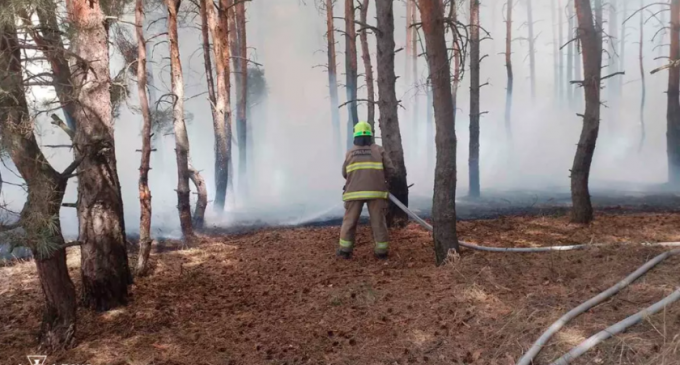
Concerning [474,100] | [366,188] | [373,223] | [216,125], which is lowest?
[373,223]

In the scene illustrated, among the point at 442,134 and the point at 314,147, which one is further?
the point at 314,147

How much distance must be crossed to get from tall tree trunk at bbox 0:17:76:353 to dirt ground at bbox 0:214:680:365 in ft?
1.01

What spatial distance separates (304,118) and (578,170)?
20755mm

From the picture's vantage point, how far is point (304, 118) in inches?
1090

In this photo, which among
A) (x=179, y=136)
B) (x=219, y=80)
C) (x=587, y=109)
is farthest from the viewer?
→ (x=219, y=80)

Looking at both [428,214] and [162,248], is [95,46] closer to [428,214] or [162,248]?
[162,248]

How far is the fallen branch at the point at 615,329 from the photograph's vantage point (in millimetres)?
3305

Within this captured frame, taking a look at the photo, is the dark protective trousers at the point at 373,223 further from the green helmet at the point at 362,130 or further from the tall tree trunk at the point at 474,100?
the tall tree trunk at the point at 474,100

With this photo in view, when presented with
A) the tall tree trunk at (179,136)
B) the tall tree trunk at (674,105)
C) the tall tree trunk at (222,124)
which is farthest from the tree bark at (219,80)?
the tall tree trunk at (674,105)

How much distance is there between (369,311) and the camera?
484cm

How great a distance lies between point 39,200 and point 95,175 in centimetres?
126

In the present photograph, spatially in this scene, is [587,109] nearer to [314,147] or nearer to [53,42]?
[53,42]

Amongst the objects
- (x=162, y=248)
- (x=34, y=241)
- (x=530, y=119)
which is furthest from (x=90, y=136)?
(x=530, y=119)

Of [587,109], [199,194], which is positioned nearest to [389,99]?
[587,109]
